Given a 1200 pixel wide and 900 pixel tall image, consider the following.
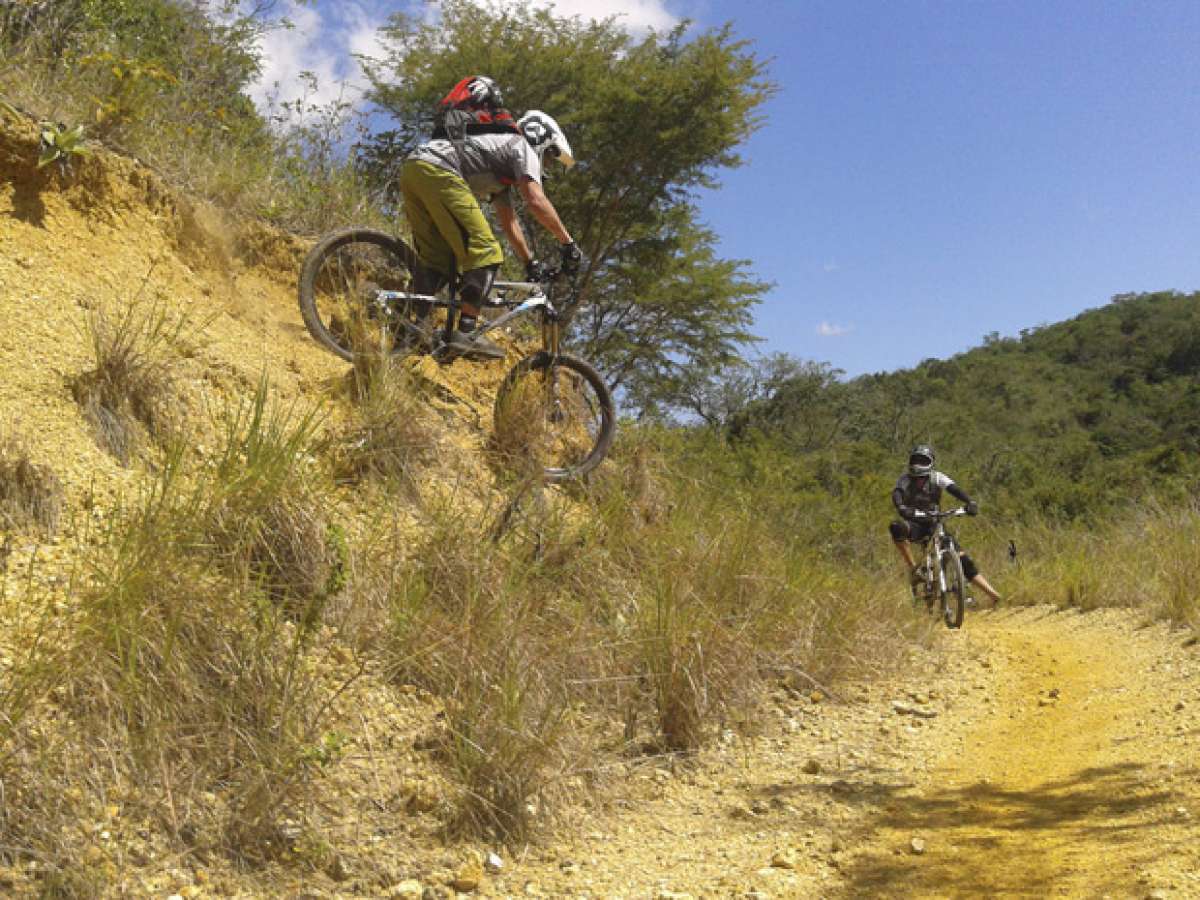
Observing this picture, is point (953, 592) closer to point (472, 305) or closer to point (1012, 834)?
point (472, 305)

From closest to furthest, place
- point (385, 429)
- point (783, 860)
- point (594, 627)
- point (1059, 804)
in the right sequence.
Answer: point (783, 860) < point (1059, 804) < point (594, 627) < point (385, 429)

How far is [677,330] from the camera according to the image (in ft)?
55.6

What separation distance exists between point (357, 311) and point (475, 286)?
671 mm

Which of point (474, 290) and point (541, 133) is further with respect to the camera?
point (541, 133)

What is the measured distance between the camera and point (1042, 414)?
1503 inches

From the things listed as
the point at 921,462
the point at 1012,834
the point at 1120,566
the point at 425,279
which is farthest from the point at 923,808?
the point at 1120,566

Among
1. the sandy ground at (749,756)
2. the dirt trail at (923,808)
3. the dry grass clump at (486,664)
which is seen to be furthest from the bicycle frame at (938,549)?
the dry grass clump at (486,664)

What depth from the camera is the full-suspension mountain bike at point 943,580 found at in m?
8.66

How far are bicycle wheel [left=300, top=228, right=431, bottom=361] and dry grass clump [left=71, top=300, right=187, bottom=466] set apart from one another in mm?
1129

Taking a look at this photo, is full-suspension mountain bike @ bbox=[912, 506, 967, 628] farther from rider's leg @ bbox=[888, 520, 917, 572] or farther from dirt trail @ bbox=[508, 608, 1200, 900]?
dirt trail @ bbox=[508, 608, 1200, 900]

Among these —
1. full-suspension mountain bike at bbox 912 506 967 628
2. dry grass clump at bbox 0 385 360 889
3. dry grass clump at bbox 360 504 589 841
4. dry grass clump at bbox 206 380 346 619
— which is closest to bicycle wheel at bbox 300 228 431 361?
dry grass clump at bbox 360 504 589 841

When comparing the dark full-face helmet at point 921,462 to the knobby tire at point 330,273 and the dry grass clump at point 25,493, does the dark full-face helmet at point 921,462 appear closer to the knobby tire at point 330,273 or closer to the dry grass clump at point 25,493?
the knobby tire at point 330,273

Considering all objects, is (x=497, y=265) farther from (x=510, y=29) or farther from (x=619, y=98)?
(x=510, y=29)

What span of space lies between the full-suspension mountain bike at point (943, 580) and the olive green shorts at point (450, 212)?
535cm
